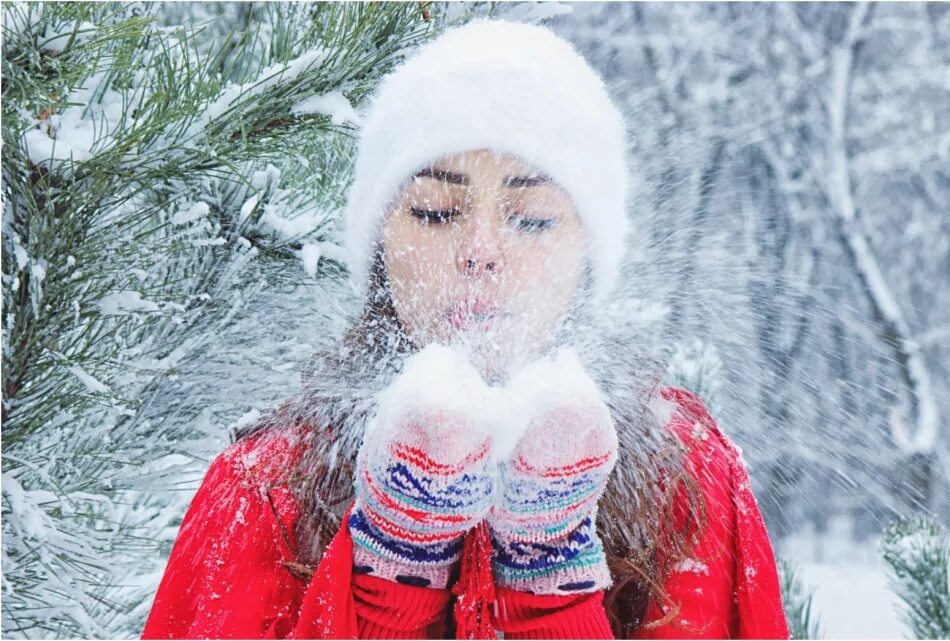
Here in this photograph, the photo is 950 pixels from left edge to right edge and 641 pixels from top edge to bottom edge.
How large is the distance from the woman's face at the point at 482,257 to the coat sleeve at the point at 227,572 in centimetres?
34

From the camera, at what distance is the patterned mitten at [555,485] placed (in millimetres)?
859

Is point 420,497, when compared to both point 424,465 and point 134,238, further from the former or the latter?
point 134,238

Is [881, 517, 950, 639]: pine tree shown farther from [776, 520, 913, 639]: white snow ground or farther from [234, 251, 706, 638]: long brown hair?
[776, 520, 913, 639]: white snow ground

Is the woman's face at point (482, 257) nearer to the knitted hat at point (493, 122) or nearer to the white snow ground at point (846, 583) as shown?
the knitted hat at point (493, 122)

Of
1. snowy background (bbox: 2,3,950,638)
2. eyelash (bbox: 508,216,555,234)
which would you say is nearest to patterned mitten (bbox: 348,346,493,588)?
eyelash (bbox: 508,216,555,234)

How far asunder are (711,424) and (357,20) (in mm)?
785

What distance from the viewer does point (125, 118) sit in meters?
0.95

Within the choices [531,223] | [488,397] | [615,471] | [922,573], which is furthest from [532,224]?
[922,573]

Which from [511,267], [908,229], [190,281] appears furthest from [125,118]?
[908,229]

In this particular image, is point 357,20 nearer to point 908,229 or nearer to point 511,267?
point 511,267

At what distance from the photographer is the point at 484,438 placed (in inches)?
33.2

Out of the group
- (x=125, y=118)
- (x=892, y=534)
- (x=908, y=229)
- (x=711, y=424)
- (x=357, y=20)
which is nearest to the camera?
(x=125, y=118)

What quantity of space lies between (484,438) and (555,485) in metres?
Result: 0.11

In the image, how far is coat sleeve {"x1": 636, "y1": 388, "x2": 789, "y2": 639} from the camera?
1.03 m
